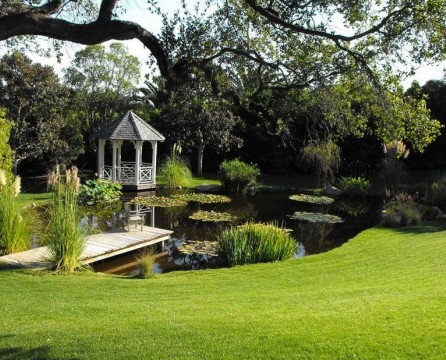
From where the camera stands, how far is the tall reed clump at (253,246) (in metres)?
9.10

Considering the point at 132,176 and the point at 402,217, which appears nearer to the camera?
the point at 402,217

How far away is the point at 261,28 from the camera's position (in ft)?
18.9

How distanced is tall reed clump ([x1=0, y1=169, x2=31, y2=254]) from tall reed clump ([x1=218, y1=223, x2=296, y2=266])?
3.90 m

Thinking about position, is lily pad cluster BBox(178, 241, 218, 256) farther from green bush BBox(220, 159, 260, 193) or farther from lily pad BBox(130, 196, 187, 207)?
green bush BBox(220, 159, 260, 193)

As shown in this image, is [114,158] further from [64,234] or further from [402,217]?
[64,234]

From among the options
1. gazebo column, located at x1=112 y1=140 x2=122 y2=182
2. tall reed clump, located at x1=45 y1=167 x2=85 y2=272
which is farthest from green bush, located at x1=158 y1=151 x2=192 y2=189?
tall reed clump, located at x1=45 y1=167 x2=85 y2=272

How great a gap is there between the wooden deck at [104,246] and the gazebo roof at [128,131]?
9.15 meters

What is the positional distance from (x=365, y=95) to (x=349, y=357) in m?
2.97

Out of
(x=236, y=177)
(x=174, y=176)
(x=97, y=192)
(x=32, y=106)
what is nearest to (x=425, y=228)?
(x=236, y=177)

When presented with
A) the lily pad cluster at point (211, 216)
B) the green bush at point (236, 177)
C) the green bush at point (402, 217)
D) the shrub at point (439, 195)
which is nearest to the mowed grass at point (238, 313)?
the green bush at point (402, 217)

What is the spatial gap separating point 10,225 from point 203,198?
9501mm

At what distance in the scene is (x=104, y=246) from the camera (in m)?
9.47

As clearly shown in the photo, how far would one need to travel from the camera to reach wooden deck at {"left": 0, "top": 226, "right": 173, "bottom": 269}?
26.7ft

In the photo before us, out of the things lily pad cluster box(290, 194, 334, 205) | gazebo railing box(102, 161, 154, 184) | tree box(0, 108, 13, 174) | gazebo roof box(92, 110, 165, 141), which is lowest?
lily pad cluster box(290, 194, 334, 205)
